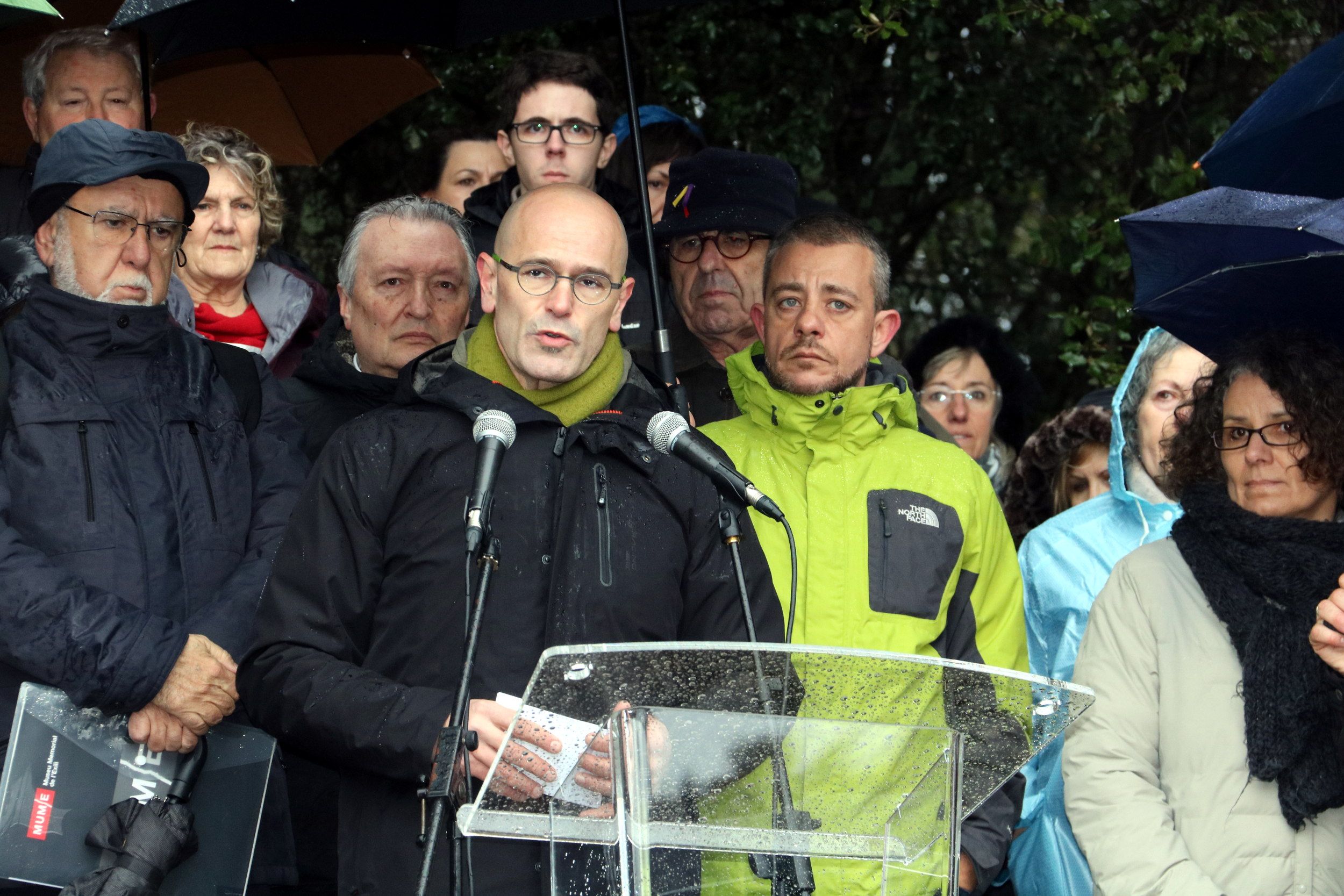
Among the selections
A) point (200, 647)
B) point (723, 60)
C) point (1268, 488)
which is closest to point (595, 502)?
point (200, 647)

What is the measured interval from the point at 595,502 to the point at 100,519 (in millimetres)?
1228

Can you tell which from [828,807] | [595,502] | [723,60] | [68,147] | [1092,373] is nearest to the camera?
[828,807]

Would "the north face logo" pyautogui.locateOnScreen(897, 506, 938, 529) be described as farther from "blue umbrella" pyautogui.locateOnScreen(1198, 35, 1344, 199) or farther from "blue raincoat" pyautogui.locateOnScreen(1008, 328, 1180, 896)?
"blue umbrella" pyautogui.locateOnScreen(1198, 35, 1344, 199)

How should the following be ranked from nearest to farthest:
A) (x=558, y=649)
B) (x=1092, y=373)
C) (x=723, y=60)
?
1. (x=558, y=649)
2. (x=1092, y=373)
3. (x=723, y=60)

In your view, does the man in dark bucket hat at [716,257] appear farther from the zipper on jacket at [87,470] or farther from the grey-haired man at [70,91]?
the zipper on jacket at [87,470]

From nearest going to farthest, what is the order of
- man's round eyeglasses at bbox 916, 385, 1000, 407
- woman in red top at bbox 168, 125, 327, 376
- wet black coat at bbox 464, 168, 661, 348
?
wet black coat at bbox 464, 168, 661, 348
woman in red top at bbox 168, 125, 327, 376
man's round eyeglasses at bbox 916, 385, 1000, 407

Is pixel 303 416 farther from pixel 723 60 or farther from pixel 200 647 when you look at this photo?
pixel 723 60

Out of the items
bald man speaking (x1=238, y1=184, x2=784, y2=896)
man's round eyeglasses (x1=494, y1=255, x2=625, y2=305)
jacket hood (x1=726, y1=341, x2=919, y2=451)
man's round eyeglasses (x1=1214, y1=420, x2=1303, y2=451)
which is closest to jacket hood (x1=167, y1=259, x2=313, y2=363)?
jacket hood (x1=726, y1=341, x2=919, y2=451)

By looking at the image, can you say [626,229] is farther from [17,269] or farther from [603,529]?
[603,529]

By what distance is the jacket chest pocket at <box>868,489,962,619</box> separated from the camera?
381cm

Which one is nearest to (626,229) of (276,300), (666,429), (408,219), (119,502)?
(408,219)

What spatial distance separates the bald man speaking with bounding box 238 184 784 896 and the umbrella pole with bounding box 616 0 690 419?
0.36 metres

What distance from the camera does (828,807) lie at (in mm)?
2330

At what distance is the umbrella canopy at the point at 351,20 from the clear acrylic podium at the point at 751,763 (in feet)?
8.72
